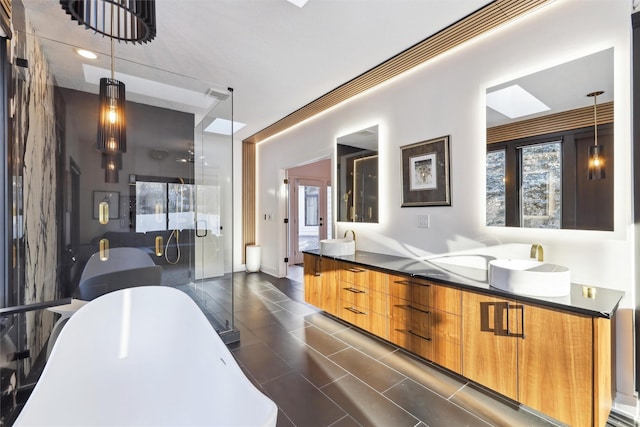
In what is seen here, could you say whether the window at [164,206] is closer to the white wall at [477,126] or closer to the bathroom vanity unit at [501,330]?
the white wall at [477,126]

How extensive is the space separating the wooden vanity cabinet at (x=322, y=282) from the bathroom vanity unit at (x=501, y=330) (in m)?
0.35

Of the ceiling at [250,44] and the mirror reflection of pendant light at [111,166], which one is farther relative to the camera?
the mirror reflection of pendant light at [111,166]

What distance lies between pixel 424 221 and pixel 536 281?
120cm

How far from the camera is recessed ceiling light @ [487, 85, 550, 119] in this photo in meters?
2.12

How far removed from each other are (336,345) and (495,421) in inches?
52.3

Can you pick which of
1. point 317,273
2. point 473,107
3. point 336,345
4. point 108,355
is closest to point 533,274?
point 473,107

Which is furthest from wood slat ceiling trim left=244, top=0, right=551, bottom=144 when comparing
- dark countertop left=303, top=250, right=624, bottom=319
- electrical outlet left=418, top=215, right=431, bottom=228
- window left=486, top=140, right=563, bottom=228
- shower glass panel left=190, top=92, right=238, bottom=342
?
dark countertop left=303, top=250, right=624, bottom=319

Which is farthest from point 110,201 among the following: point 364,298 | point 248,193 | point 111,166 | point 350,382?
point 350,382

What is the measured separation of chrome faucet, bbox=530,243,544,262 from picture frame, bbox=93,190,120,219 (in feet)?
14.2

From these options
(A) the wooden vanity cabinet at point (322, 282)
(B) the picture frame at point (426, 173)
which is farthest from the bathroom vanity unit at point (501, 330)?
(B) the picture frame at point (426, 173)

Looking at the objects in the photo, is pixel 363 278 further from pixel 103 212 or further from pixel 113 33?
pixel 103 212

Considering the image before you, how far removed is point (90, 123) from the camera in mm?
3078

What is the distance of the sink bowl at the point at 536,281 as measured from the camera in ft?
5.52

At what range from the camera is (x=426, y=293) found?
2.22 metres
